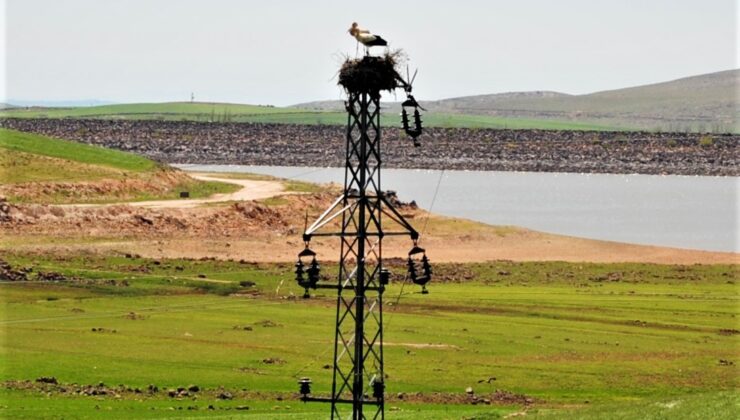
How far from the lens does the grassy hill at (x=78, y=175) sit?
8725cm

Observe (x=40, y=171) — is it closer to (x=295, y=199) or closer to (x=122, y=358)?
(x=295, y=199)

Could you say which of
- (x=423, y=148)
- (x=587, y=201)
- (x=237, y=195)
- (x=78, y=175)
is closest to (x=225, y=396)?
(x=78, y=175)

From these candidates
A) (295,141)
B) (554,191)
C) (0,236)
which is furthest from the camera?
(295,141)

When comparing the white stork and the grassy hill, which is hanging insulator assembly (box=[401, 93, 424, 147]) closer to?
the white stork

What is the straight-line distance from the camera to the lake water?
96.8 metres

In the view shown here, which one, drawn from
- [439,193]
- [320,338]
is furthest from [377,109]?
[439,193]

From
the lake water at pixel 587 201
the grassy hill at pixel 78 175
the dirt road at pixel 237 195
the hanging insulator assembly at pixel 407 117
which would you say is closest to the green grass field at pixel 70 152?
the grassy hill at pixel 78 175

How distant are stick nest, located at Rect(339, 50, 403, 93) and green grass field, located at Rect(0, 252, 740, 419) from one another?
9.12 m

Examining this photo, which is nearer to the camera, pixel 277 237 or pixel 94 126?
pixel 277 237

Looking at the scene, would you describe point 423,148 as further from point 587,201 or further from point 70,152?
point 70,152

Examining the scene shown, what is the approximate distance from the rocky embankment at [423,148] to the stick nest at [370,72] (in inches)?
4947

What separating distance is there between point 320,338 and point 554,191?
89981 mm

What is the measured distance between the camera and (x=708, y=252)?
265ft

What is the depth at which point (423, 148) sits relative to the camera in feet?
574
